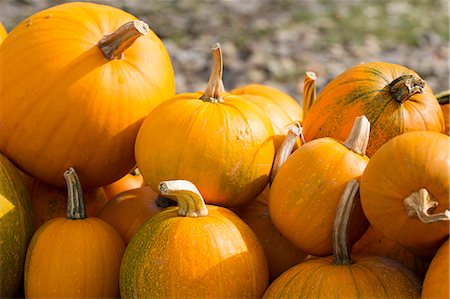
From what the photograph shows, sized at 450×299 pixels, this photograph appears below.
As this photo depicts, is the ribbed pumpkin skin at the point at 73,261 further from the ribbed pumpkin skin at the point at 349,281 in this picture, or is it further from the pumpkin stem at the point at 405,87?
the pumpkin stem at the point at 405,87

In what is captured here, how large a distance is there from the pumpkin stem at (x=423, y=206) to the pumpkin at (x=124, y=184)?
1.04m

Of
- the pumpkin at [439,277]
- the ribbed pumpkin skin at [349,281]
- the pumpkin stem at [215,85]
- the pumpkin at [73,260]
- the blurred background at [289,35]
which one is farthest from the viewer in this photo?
the blurred background at [289,35]

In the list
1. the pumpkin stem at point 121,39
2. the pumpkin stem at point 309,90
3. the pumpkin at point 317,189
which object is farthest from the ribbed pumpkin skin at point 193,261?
the pumpkin stem at point 309,90

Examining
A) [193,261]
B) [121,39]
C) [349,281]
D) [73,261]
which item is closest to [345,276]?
[349,281]

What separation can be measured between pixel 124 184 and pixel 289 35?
15.2ft

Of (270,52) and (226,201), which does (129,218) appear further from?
(270,52)

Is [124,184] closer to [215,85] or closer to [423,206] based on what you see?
[215,85]

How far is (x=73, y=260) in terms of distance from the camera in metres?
1.85

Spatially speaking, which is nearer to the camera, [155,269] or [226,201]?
[155,269]

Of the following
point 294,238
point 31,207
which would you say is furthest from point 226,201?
point 31,207

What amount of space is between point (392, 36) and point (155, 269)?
5.42 meters

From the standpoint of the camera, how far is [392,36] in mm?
6656

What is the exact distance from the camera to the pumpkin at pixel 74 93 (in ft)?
6.65

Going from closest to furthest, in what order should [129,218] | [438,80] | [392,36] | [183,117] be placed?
[183,117] < [129,218] < [438,80] < [392,36]
